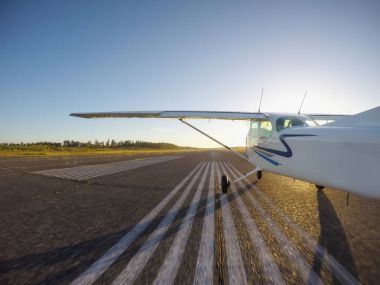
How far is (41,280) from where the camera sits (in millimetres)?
2559

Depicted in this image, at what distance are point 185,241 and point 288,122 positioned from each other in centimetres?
442

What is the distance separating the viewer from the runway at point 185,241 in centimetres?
272

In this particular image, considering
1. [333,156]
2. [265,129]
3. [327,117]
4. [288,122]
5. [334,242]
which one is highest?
[327,117]

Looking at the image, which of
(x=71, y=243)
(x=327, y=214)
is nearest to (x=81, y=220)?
(x=71, y=243)

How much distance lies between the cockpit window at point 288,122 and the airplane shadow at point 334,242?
7.17 feet

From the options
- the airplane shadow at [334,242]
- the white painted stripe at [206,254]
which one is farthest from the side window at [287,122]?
the white painted stripe at [206,254]

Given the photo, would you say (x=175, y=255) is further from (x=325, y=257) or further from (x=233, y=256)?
(x=325, y=257)

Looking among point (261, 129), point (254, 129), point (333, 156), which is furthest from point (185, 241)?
point (254, 129)

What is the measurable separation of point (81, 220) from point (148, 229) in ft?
4.83

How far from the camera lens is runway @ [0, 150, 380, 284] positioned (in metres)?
2.72

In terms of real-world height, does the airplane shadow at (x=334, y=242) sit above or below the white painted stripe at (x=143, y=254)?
below

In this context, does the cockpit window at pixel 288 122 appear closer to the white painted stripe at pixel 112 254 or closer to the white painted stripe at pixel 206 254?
the white painted stripe at pixel 206 254

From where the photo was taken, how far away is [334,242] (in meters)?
3.88

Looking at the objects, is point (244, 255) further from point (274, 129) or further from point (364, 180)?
point (274, 129)
